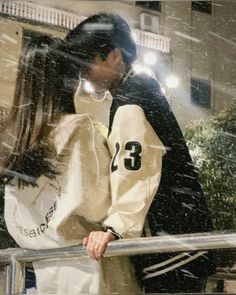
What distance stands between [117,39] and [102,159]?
293mm

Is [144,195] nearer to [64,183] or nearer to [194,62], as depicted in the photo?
[64,183]

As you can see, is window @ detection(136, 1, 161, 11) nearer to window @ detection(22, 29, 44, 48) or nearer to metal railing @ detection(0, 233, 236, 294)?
window @ detection(22, 29, 44, 48)

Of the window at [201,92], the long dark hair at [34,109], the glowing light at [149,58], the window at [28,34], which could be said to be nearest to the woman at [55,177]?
the long dark hair at [34,109]

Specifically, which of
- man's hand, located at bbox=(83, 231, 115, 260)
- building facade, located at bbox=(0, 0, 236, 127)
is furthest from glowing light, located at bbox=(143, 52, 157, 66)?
man's hand, located at bbox=(83, 231, 115, 260)

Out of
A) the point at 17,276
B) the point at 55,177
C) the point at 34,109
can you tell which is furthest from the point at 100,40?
the point at 17,276

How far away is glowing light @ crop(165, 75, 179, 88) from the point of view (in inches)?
54.0

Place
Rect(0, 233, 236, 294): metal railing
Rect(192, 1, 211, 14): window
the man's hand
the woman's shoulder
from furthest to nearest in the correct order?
1. Rect(192, 1, 211, 14): window
2. the woman's shoulder
3. the man's hand
4. Rect(0, 233, 236, 294): metal railing

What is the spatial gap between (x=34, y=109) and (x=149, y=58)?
1.40 ft

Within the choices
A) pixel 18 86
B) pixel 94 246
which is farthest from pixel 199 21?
pixel 94 246

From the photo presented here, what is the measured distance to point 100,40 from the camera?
105 cm

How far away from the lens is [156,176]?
91cm

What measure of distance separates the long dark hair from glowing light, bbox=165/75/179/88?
399 mm

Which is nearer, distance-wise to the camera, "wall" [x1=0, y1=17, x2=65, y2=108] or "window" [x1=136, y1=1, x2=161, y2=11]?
"wall" [x1=0, y1=17, x2=65, y2=108]

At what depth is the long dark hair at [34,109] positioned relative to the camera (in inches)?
39.5
